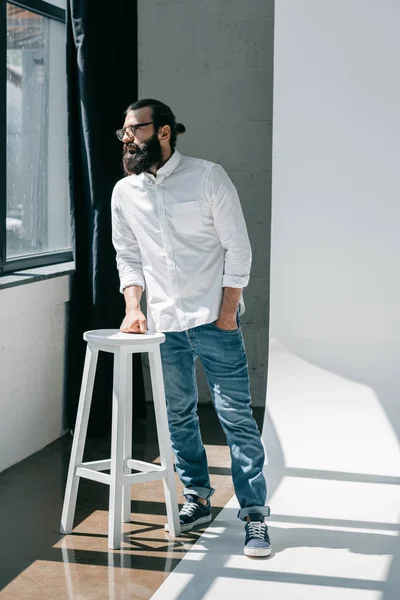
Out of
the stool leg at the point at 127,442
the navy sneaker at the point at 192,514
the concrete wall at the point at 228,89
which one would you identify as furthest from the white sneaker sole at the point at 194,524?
the concrete wall at the point at 228,89

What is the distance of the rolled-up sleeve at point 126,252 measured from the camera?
11.1 ft

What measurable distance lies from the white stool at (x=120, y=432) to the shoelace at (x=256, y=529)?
0.27 metres

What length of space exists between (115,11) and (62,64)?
389 mm

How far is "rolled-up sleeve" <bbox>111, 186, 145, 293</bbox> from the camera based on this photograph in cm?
338

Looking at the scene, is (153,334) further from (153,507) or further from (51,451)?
(51,451)

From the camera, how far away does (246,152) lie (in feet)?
17.8

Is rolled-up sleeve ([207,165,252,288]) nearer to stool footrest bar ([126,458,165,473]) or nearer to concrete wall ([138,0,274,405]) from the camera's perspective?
stool footrest bar ([126,458,165,473])

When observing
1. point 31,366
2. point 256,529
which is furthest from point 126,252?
point 31,366

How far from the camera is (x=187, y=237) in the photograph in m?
3.22

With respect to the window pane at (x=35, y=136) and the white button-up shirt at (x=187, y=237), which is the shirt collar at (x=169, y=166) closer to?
the white button-up shirt at (x=187, y=237)

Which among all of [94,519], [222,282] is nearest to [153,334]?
[222,282]

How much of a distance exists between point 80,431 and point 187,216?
2.69 feet

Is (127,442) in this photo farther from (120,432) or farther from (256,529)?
(256,529)

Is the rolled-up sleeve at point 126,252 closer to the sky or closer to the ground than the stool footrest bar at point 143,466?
closer to the sky
